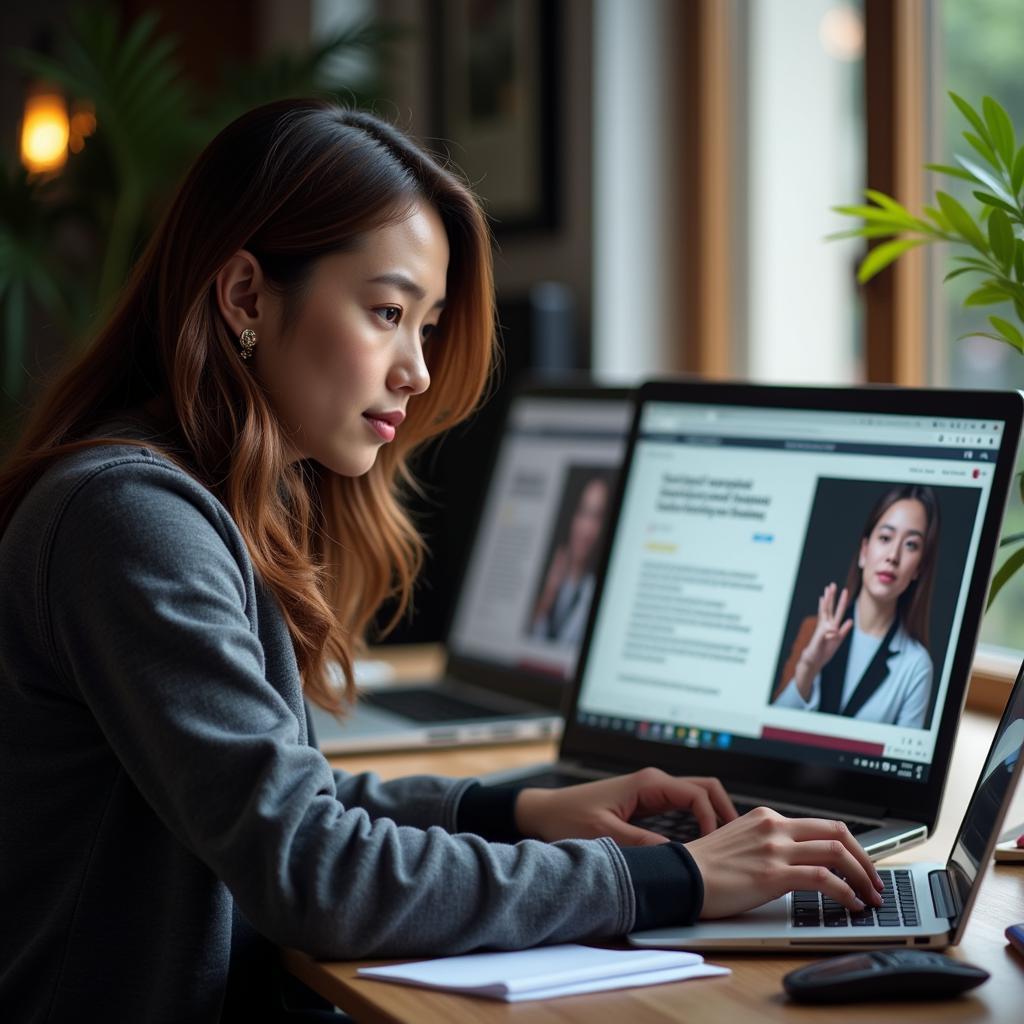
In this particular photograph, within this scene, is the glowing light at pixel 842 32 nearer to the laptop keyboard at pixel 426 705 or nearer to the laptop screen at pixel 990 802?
the laptop keyboard at pixel 426 705

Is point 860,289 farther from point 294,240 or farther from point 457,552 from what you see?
point 294,240

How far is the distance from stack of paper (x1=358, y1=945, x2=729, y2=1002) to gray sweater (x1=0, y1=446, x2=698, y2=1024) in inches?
0.7

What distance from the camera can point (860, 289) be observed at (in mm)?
2072

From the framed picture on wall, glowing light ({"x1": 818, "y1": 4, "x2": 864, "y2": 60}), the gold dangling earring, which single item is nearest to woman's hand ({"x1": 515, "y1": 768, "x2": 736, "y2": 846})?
the gold dangling earring

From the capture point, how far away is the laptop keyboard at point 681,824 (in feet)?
3.66

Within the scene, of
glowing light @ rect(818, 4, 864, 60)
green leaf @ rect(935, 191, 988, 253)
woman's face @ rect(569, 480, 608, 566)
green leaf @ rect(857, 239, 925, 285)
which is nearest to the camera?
green leaf @ rect(935, 191, 988, 253)

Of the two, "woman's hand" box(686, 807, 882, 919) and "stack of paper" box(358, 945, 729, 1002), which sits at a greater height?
"woman's hand" box(686, 807, 882, 919)

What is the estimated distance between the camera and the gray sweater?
Answer: 2.85 feet

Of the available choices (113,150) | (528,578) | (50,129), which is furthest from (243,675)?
(50,129)

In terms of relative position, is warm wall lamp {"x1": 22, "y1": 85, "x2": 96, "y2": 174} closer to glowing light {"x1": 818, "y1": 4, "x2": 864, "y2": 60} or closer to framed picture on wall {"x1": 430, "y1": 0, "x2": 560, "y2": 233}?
framed picture on wall {"x1": 430, "y1": 0, "x2": 560, "y2": 233}

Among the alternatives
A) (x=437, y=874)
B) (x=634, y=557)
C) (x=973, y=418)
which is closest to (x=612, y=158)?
(x=634, y=557)

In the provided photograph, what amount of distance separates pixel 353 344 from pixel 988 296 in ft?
1.69

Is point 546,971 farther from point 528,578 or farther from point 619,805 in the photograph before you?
point 528,578

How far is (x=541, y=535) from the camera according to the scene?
188cm
